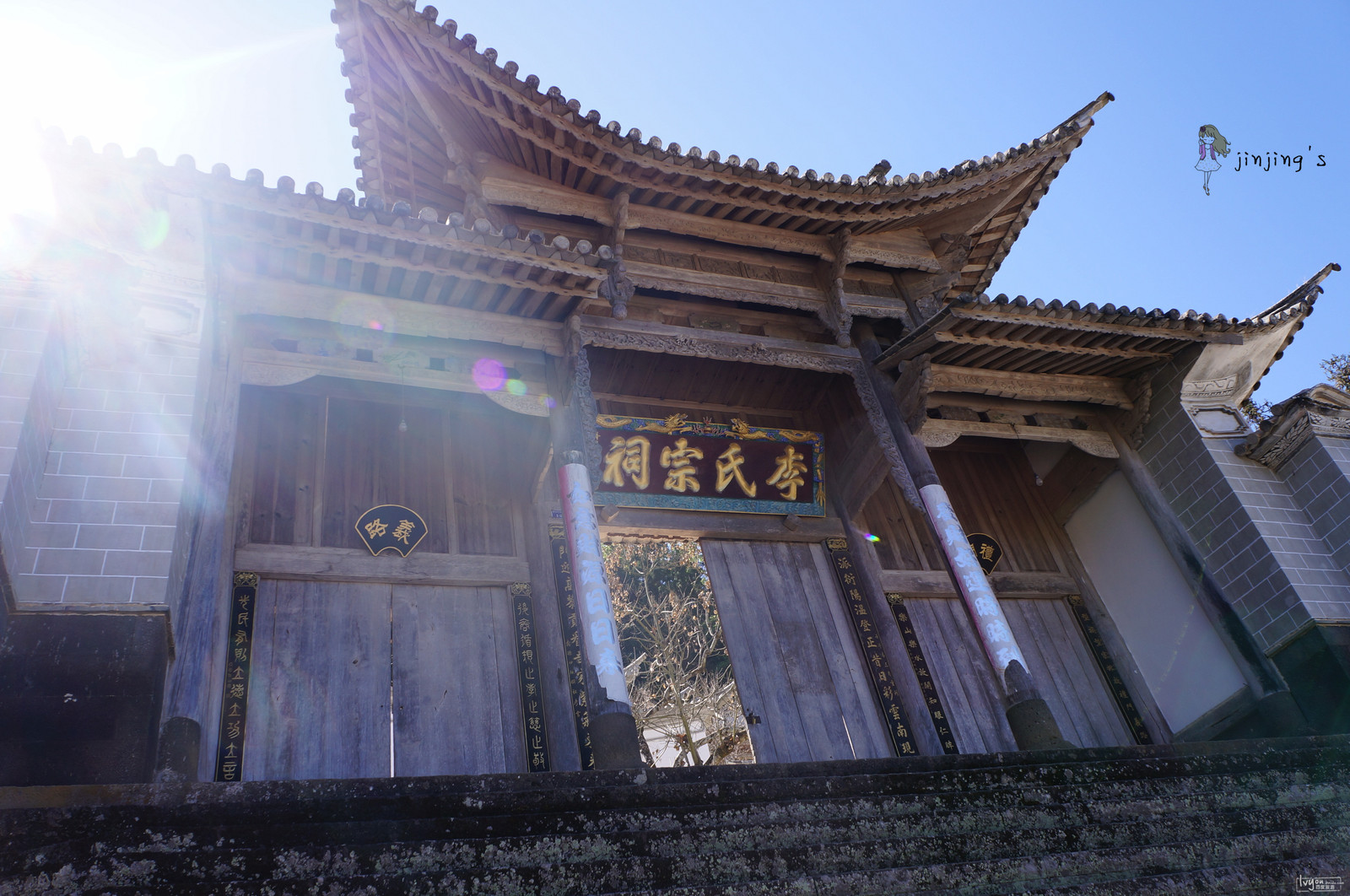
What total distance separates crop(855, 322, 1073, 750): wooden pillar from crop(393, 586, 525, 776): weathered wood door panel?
364cm

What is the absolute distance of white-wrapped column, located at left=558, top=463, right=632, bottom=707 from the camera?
5691 mm

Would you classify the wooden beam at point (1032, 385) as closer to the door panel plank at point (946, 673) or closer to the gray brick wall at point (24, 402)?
the door panel plank at point (946, 673)

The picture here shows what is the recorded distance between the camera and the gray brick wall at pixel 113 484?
482cm

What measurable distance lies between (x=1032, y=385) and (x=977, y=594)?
2791 mm

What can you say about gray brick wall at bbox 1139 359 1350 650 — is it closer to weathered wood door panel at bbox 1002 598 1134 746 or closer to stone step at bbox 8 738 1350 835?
weathered wood door panel at bbox 1002 598 1134 746

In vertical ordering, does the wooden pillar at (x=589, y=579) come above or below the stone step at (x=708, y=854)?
above

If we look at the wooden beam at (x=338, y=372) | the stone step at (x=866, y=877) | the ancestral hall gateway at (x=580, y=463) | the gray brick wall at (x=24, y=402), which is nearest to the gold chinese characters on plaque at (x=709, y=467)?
the ancestral hall gateway at (x=580, y=463)

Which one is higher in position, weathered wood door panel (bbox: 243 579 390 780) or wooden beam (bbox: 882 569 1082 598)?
wooden beam (bbox: 882 569 1082 598)

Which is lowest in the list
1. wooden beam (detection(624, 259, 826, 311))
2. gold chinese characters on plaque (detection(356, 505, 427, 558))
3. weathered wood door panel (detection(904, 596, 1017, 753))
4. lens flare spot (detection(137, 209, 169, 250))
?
weathered wood door panel (detection(904, 596, 1017, 753))

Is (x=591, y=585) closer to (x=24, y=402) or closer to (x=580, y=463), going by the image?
(x=580, y=463)

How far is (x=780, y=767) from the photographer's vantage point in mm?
4324

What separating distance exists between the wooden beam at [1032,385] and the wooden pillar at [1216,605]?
0.35 meters

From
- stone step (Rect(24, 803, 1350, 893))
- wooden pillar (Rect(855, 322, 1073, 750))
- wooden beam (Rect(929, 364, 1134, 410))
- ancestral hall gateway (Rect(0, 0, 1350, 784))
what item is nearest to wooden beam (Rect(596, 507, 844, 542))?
ancestral hall gateway (Rect(0, 0, 1350, 784))

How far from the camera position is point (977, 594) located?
7.11 m
